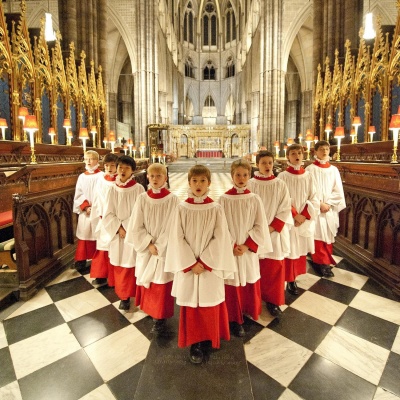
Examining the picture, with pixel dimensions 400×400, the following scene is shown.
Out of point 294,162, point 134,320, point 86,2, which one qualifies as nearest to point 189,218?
point 134,320

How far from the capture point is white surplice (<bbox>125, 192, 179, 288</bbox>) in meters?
2.12

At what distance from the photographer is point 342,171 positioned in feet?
14.1

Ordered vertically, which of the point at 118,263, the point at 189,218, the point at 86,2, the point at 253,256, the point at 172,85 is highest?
the point at 172,85

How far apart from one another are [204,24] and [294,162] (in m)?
42.6

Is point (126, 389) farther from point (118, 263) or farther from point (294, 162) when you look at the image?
point (294, 162)

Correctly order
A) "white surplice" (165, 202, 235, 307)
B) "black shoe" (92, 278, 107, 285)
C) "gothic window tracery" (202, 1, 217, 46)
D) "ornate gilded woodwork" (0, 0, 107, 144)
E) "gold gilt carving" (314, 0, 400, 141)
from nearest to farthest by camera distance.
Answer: "white surplice" (165, 202, 235, 307) < "black shoe" (92, 278, 107, 285) < "ornate gilded woodwork" (0, 0, 107, 144) < "gold gilt carving" (314, 0, 400, 141) < "gothic window tracery" (202, 1, 217, 46)

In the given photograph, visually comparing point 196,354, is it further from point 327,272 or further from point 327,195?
point 327,195

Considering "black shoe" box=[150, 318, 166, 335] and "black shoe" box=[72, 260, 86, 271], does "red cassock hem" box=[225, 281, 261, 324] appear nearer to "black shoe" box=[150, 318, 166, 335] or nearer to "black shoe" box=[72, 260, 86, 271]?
"black shoe" box=[150, 318, 166, 335]

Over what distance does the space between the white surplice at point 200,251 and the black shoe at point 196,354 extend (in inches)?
12.4

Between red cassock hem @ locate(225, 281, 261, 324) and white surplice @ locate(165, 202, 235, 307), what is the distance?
33cm

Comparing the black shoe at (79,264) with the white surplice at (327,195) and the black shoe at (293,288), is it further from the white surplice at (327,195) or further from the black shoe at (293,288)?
the white surplice at (327,195)

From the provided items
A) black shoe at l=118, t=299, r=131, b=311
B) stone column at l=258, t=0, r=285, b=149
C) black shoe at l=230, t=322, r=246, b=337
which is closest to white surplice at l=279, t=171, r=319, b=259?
black shoe at l=230, t=322, r=246, b=337

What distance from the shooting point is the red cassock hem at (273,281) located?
7.89 ft

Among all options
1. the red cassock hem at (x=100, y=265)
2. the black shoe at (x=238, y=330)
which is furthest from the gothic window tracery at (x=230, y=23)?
the black shoe at (x=238, y=330)
